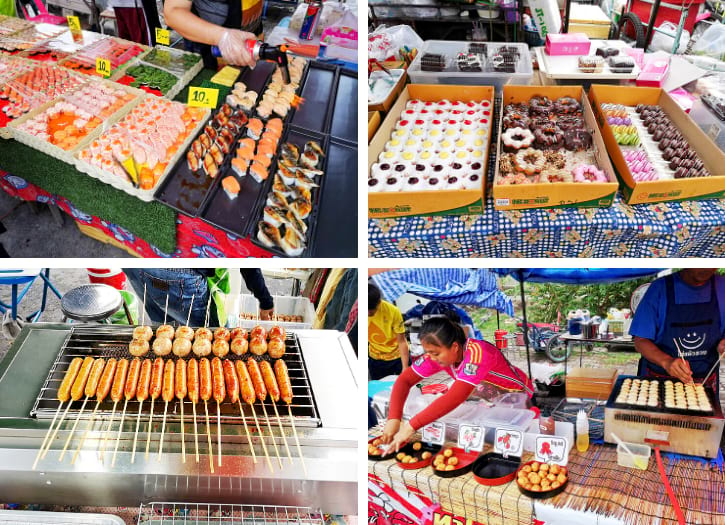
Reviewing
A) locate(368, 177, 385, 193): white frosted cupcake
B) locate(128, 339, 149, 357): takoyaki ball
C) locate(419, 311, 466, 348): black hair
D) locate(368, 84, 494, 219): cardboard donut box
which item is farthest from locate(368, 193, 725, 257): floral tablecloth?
locate(128, 339, 149, 357): takoyaki ball

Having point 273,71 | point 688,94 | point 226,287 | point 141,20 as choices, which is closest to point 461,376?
point 226,287

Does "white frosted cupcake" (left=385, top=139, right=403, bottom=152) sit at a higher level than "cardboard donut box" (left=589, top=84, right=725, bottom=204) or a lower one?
lower

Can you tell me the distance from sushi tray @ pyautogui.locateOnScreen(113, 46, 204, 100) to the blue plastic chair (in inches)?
44.9

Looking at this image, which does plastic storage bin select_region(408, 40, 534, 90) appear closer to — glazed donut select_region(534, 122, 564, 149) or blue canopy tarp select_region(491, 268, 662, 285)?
glazed donut select_region(534, 122, 564, 149)

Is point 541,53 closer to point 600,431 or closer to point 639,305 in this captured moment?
point 639,305

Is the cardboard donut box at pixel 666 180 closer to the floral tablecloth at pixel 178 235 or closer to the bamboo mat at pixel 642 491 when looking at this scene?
the bamboo mat at pixel 642 491

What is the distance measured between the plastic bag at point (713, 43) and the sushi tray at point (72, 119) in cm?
345

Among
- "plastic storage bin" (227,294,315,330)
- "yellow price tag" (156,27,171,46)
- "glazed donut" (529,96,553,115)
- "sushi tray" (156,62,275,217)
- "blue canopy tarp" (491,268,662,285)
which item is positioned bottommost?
"plastic storage bin" (227,294,315,330)

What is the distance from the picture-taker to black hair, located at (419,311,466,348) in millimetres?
2330

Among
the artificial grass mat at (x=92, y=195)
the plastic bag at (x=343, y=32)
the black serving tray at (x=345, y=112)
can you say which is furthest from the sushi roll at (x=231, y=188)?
the plastic bag at (x=343, y=32)

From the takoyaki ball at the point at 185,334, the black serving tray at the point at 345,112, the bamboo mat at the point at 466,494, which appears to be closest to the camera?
the bamboo mat at the point at 466,494

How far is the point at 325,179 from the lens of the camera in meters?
2.59

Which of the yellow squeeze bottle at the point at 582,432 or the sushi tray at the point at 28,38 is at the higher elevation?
the sushi tray at the point at 28,38

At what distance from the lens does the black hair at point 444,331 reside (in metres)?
2.33
